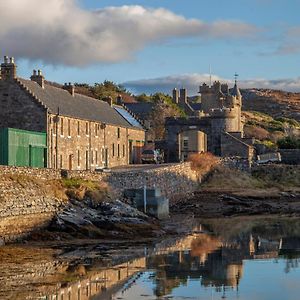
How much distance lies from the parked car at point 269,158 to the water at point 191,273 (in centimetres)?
4244

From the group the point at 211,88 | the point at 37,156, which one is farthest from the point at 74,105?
the point at 211,88

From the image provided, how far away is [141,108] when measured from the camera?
11450 cm

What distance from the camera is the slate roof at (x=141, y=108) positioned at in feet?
369

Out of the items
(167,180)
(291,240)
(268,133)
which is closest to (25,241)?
(291,240)

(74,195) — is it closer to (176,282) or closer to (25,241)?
(25,241)

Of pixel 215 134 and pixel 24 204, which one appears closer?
pixel 24 204

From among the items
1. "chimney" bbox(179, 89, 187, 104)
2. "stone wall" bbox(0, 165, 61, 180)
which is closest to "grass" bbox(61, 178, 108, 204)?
"stone wall" bbox(0, 165, 61, 180)

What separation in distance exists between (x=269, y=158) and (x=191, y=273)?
5771 centimetres

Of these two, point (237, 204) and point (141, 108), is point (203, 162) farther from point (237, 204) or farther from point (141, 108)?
point (141, 108)

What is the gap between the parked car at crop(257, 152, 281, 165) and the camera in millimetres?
86375

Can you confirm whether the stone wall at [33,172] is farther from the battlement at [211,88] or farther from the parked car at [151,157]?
the battlement at [211,88]

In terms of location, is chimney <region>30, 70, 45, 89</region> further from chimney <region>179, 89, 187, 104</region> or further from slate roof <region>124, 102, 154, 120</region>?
chimney <region>179, 89, 187, 104</region>

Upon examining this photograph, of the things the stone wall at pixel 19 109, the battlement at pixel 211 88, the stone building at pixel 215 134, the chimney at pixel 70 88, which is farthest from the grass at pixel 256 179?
the battlement at pixel 211 88

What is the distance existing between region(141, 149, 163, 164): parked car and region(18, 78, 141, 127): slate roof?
139 inches
